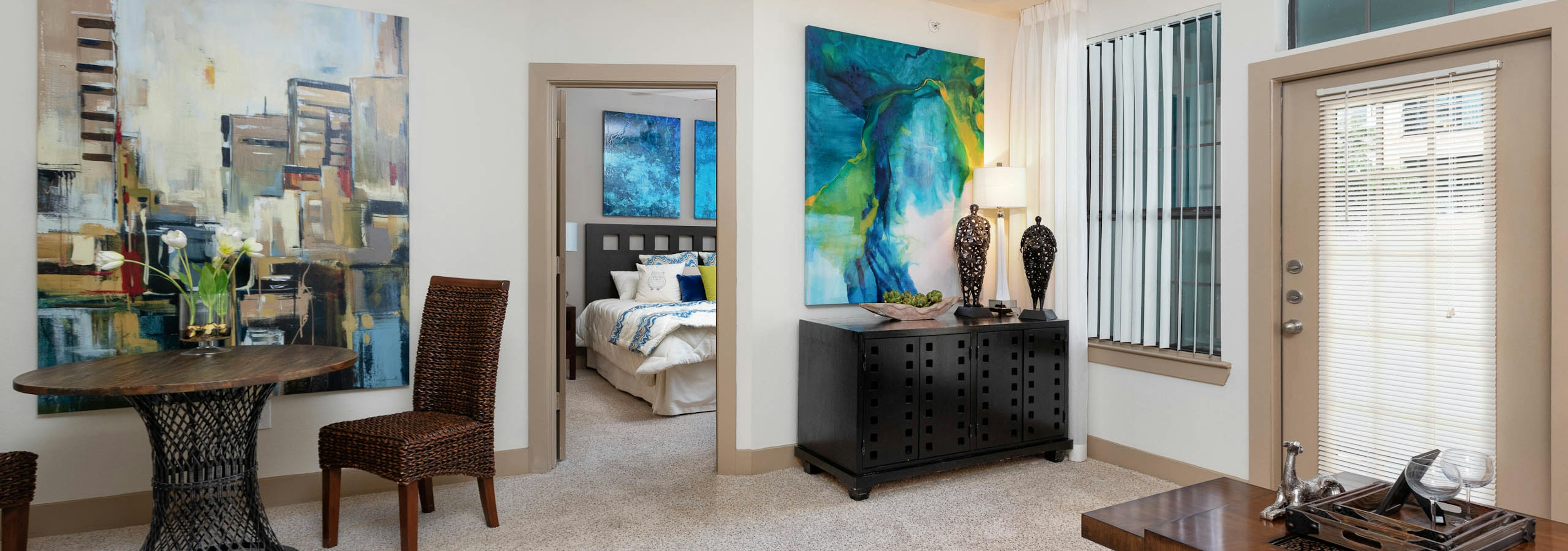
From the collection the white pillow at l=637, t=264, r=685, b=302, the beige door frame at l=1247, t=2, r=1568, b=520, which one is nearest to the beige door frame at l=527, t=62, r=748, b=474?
the beige door frame at l=1247, t=2, r=1568, b=520

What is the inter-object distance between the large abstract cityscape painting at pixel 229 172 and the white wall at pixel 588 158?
11.1 ft

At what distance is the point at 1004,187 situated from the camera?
379 cm

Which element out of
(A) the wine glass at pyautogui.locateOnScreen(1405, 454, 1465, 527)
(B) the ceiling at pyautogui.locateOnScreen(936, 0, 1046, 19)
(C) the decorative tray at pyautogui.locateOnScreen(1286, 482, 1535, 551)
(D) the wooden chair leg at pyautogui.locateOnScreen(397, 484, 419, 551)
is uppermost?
(B) the ceiling at pyautogui.locateOnScreen(936, 0, 1046, 19)

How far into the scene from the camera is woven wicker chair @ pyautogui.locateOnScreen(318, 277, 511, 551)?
8.09ft

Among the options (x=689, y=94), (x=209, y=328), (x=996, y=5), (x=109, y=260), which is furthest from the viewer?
(x=689, y=94)

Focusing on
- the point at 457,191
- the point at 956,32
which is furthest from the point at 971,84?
the point at 457,191

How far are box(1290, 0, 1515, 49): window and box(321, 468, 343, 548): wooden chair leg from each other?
3897 millimetres

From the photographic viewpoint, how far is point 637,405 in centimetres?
510

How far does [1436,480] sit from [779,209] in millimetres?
2520

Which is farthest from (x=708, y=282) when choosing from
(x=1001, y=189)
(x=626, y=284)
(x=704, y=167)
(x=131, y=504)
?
(x=131, y=504)

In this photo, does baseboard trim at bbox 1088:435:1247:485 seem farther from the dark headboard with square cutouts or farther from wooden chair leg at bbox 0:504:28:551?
wooden chair leg at bbox 0:504:28:551

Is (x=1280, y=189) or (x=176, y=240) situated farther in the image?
(x=1280, y=189)

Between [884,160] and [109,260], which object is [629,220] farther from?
[109,260]

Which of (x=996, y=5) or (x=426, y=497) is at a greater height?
(x=996, y=5)
